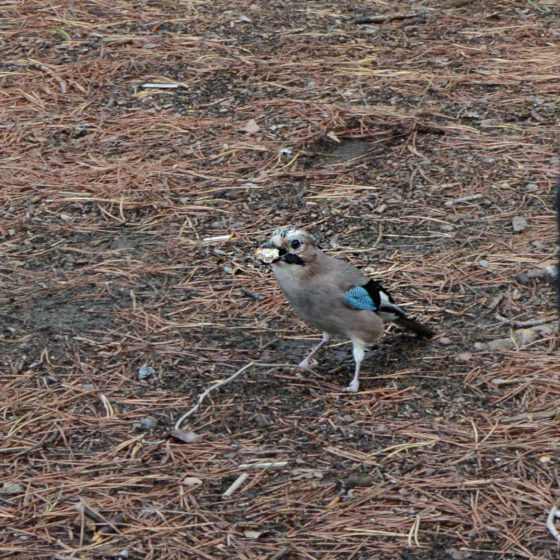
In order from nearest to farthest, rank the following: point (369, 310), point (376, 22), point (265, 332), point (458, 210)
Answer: point (369, 310) < point (265, 332) < point (458, 210) < point (376, 22)

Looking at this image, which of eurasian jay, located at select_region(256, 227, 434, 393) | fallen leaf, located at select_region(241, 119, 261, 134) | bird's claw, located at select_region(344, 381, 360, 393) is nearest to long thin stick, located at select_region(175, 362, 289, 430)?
eurasian jay, located at select_region(256, 227, 434, 393)

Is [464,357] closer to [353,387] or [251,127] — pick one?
[353,387]

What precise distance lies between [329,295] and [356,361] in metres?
0.30

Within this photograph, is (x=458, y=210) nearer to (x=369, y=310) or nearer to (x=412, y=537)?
(x=369, y=310)

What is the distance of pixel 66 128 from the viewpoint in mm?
7211

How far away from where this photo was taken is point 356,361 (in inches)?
200

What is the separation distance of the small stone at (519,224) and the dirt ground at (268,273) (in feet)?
0.07

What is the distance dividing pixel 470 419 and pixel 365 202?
1980 millimetres

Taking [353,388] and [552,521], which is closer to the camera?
[552,521]

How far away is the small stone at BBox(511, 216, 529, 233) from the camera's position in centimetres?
607

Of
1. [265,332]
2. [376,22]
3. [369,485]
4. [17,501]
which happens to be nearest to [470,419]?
[369,485]

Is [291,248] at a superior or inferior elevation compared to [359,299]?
superior

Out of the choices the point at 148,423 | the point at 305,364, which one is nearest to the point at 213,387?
the point at 148,423

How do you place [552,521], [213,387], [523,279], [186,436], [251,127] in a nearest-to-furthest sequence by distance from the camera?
1. [552,521]
2. [186,436]
3. [213,387]
4. [523,279]
5. [251,127]
